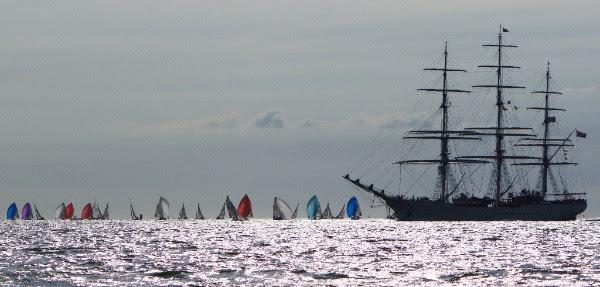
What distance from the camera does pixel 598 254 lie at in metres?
99.0

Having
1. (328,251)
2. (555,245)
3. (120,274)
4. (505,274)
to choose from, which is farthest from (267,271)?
(555,245)

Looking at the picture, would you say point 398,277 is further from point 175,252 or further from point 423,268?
point 175,252

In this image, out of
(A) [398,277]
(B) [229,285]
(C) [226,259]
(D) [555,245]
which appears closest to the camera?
(B) [229,285]

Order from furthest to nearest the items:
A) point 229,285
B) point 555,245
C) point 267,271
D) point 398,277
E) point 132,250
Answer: point 555,245 → point 132,250 → point 267,271 → point 398,277 → point 229,285

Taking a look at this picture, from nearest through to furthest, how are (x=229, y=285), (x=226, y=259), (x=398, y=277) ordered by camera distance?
(x=229, y=285)
(x=398, y=277)
(x=226, y=259)

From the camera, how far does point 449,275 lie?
242 ft

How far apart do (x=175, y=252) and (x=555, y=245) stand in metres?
36.8

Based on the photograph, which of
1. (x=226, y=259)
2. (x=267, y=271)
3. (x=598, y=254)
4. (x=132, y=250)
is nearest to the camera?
(x=267, y=271)

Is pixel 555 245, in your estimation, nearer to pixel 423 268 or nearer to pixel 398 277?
pixel 423 268

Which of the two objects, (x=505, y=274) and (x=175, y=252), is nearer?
(x=505, y=274)

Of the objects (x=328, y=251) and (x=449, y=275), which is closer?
(x=449, y=275)

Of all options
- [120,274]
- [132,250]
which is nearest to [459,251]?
[132,250]

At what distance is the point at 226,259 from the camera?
91.2 metres

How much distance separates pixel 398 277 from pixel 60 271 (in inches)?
796
